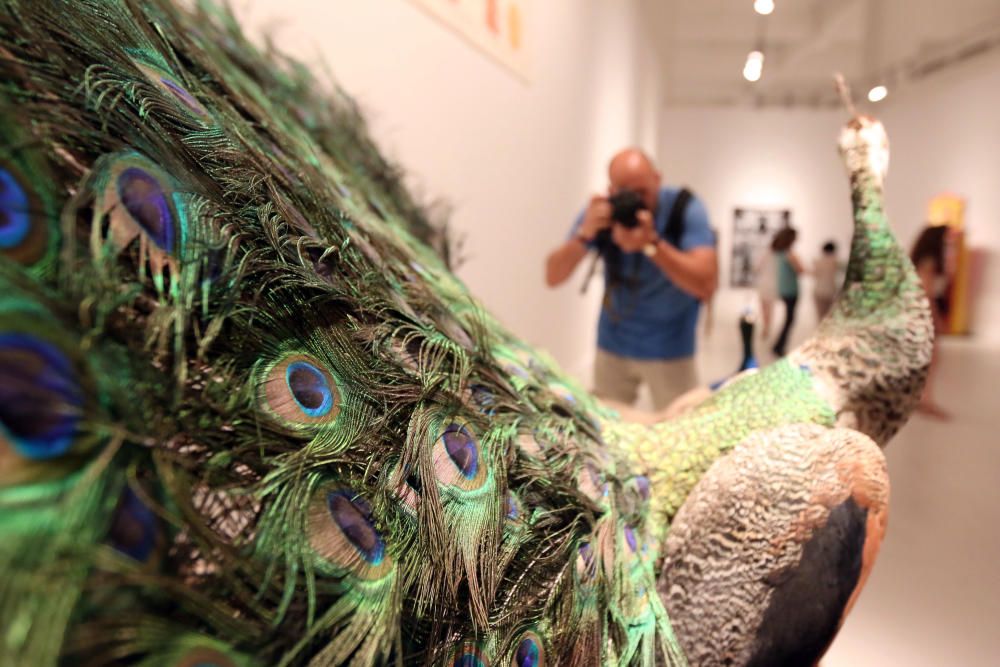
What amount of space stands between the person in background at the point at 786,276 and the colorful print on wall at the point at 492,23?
1.08m

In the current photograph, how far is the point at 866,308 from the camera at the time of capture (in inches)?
30.0

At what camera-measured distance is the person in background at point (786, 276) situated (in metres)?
1.67

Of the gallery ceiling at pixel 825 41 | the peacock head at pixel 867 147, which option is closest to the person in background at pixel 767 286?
the gallery ceiling at pixel 825 41

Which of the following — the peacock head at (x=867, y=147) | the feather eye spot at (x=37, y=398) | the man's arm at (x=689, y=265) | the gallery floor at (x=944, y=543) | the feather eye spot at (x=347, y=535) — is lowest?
the gallery floor at (x=944, y=543)

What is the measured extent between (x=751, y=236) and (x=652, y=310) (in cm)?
210

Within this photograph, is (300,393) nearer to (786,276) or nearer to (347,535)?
(347,535)

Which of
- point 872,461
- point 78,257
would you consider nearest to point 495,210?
point 872,461

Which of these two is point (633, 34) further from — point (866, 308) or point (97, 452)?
point (97, 452)

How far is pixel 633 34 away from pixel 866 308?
333cm

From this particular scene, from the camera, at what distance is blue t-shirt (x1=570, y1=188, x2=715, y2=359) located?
1230 mm

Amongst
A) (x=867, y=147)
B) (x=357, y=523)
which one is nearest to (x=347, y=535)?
(x=357, y=523)

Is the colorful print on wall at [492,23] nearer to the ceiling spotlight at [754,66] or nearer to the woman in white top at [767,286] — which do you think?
the ceiling spotlight at [754,66]

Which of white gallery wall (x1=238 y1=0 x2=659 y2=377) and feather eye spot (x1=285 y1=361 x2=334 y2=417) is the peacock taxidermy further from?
white gallery wall (x1=238 y1=0 x2=659 y2=377)

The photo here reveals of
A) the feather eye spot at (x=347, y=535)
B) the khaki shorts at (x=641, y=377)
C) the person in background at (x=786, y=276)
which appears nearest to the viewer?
the feather eye spot at (x=347, y=535)
